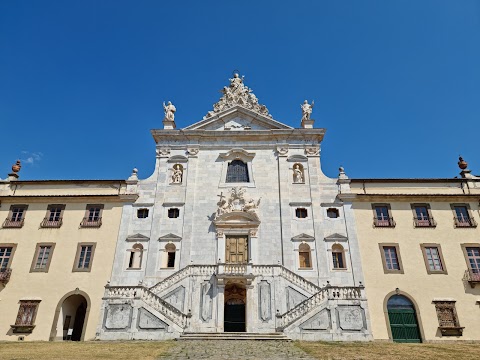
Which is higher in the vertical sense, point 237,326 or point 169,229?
point 169,229

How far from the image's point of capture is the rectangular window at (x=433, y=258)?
25.4m

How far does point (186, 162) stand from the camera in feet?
103

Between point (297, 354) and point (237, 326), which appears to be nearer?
point (297, 354)

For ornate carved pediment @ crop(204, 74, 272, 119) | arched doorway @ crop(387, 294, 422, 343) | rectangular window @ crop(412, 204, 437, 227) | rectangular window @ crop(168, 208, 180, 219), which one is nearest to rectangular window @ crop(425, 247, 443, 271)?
rectangular window @ crop(412, 204, 437, 227)

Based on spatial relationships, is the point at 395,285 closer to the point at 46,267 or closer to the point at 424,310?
the point at 424,310

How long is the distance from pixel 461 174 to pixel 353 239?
463 inches

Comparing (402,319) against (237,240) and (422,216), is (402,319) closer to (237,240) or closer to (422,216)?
(422,216)

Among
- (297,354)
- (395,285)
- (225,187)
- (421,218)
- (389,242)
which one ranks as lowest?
(297,354)

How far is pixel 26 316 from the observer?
2478 centimetres

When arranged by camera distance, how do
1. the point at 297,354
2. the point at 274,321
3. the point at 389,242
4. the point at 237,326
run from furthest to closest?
the point at 389,242 < the point at 237,326 < the point at 274,321 < the point at 297,354

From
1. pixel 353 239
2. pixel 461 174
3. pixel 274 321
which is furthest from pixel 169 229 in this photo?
pixel 461 174

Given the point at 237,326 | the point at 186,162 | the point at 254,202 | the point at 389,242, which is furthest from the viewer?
the point at 186,162

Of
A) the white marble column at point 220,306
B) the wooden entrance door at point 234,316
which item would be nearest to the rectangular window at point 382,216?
the wooden entrance door at point 234,316

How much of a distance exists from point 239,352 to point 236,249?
1125cm
